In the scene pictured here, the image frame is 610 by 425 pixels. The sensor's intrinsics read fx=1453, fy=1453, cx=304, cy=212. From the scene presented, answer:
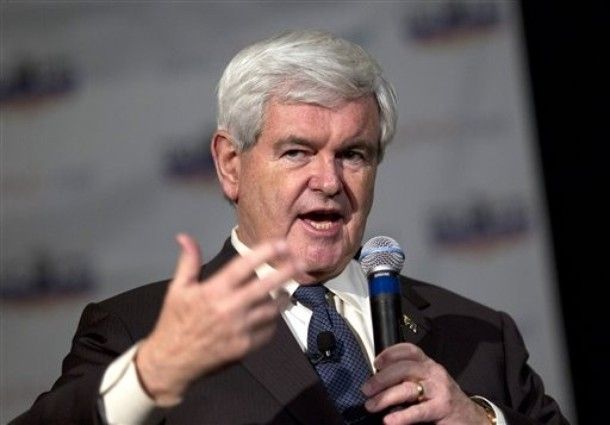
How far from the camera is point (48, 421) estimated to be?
243 cm

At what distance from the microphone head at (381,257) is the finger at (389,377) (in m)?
0.17

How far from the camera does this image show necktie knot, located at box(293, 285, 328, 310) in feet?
9.04

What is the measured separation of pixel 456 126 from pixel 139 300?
1544 millimetres

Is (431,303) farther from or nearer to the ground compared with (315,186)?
nearer to the ground

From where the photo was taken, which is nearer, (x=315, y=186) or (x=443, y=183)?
(x=315, y=186)

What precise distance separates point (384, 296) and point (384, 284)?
0.9 inches

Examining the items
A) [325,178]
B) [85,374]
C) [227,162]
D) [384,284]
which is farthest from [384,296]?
[227,162]

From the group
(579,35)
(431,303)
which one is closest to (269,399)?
(431,303)

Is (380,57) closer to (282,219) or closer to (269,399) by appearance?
(282,219)

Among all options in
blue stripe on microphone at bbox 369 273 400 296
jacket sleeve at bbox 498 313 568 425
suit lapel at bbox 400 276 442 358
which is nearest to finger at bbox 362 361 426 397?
blue stripe on microphone at bbox 369 273 400 296

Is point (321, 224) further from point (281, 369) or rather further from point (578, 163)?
point (578, 163)

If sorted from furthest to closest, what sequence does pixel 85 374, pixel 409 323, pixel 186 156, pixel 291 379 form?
pixel 186 156 → pixel 409 323 → pixel 291 379 → pixel 85 374

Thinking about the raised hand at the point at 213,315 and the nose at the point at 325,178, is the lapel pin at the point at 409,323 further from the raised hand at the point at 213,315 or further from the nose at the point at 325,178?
the raised hand at the point at 213,315

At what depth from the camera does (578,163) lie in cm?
409
